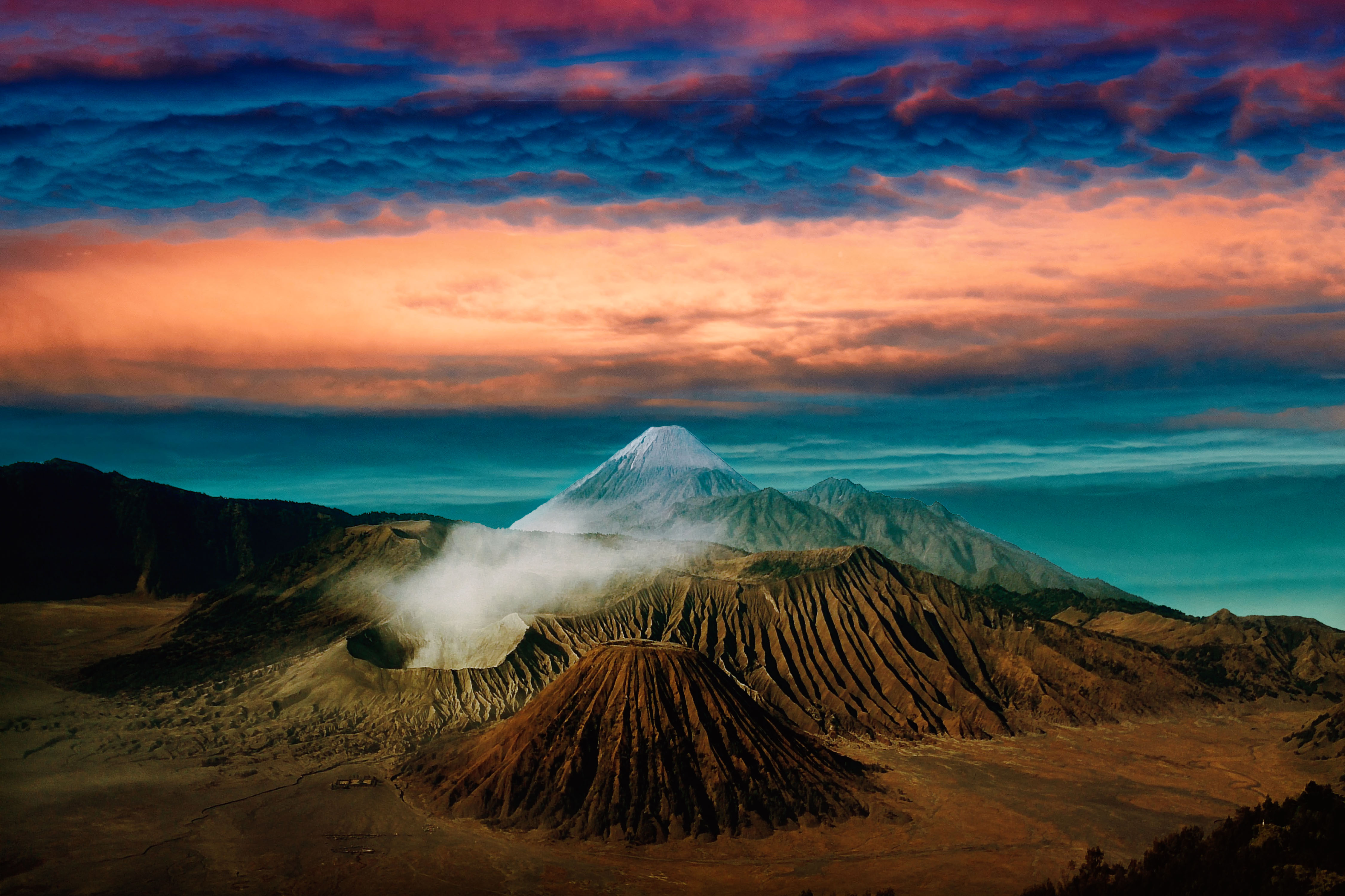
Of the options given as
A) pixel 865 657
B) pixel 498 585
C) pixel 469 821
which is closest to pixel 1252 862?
pixel 469 821

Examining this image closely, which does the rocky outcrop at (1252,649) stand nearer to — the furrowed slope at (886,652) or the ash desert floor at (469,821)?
the furrowed slope at (886,652)

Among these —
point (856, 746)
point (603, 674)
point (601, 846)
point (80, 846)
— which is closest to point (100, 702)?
point (80, 846)

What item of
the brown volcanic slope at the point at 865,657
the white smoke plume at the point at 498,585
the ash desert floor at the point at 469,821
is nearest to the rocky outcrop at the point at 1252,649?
the brown volcanic slope at the point at 865,657

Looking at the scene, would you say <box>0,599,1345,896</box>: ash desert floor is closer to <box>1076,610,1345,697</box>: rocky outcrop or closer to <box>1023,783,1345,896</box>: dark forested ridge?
<box>1023,783,1345,896</box>: dark forested ridge

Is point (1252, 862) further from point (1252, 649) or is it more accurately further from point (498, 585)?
point (1252, 649)

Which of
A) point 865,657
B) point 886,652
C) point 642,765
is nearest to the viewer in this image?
point 642,765

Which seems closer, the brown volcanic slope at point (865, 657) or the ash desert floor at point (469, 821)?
the ash desert floor at point (469, 821)
